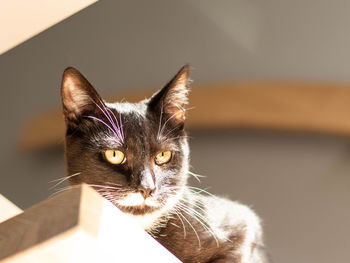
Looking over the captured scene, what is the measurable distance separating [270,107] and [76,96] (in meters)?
0.62

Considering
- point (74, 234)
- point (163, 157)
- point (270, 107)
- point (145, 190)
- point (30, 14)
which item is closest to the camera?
point (74, 234)

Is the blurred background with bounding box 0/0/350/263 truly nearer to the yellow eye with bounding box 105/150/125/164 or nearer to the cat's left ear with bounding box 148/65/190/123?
the cat's left ear with bounding box 148/65/190/123

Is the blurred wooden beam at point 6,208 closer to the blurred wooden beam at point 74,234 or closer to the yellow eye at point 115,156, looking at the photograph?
the yellow eye at point 115,156

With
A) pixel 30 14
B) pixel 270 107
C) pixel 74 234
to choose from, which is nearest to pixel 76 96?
pixel 30 14

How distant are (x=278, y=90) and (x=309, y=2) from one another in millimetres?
292

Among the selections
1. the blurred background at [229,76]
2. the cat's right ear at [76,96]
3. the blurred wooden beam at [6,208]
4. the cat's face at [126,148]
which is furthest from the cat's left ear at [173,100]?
the blurred background at [229,76]

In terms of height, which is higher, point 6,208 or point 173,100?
point 173,100

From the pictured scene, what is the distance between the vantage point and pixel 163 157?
31.0 inches

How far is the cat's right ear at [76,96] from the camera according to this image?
76 cm

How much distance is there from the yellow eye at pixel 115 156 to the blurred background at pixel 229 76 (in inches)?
22.6

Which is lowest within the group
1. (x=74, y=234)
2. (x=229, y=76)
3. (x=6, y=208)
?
(x=6, y=208)

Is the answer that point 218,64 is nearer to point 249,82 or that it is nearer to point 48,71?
point 249,82

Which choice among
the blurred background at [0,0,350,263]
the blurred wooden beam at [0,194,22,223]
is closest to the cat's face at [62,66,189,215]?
the blurred wooden beam at [0,194,22,223]

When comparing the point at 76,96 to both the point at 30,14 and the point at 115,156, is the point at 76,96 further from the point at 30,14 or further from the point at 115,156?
the point at 30,14
